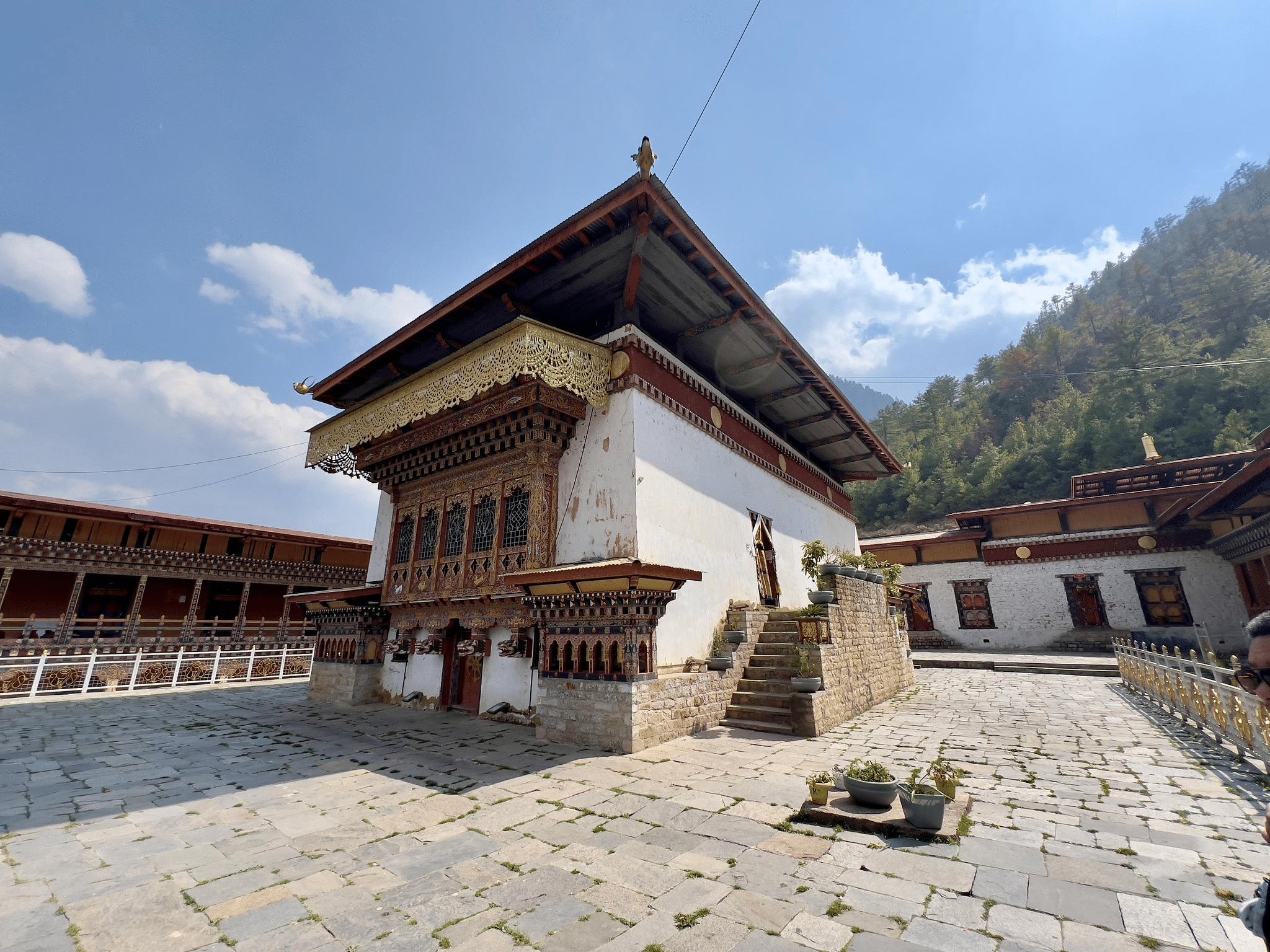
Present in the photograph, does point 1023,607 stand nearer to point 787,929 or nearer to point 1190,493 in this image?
point 1190,493

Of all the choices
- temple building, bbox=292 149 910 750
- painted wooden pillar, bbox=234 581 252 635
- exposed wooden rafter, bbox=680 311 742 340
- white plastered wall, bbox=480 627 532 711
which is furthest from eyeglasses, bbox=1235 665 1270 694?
painted wooden pillar, bbox=234 581 252 635

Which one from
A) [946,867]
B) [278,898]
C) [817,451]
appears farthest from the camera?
[817,451]

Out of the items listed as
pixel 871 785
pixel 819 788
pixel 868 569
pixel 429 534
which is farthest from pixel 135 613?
pixel 871 785

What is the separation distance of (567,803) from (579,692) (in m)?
2.37

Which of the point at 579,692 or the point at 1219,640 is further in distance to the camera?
the point at 1219,640

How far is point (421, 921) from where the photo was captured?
2934 millimetres

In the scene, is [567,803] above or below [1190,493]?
below

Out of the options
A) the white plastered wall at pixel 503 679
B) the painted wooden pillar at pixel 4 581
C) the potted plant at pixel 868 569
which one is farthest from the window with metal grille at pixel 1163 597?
the painted wooden pillar at pixel 4 581

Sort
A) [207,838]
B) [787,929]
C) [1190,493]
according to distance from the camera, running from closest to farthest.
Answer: [787,929] < [207,838] < [1190,493]

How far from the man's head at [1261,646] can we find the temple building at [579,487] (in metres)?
5.45

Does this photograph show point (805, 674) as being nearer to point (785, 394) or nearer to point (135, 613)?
point (785, 394)

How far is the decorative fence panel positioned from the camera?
5434 mm

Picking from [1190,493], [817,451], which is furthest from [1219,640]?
[817,451]

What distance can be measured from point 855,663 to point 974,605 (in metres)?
16.8
